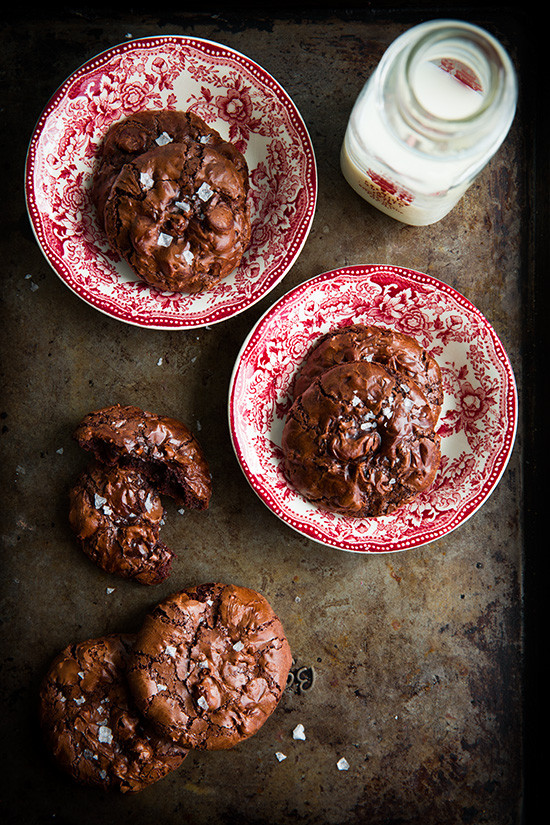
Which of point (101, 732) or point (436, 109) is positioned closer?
point (436, 109)

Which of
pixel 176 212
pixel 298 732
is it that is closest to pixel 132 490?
pixel 176 212

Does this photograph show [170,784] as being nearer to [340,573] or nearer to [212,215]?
[340,573]

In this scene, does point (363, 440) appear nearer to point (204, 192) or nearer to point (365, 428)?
point (365, 428)

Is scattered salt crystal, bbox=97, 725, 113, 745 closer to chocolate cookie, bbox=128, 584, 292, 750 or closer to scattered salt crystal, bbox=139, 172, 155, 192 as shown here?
chocolate cookie, bbox=128, 584, 292, 750

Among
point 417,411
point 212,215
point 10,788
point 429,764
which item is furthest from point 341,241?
point 10,788

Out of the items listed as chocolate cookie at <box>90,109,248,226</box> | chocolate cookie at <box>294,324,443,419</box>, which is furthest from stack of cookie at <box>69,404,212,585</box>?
chocolate cookie at <box>90,109,248,226</box>

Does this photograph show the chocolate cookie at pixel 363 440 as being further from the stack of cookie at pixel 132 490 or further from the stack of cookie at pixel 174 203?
the stack of cookie at pixel 174 203

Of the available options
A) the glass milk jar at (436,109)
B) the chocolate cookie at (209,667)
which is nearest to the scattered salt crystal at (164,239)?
the glass milk jar at (436,109)
